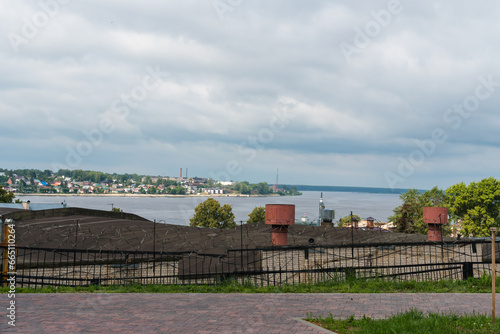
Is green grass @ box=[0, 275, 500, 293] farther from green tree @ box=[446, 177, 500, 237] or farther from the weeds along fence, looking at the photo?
green tree @ box=[446, 177, 500, 237]

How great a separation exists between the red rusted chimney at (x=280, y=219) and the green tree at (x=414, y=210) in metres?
34.8

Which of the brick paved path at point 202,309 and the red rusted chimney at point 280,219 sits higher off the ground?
the red rusted chimney at point 280,219

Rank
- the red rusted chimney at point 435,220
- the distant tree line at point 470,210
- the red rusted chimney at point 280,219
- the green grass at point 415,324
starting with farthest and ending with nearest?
the distant tree line at point 470,210 < the red rusted chimney at point 435,220 < the red rusted chimney at point 280,219 < the green grass at point 415,324

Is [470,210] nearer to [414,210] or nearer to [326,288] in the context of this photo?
[414,210]

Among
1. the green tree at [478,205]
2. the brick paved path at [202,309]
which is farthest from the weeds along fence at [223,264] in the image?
the green tree at [478,205]

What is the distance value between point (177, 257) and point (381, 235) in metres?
12.3

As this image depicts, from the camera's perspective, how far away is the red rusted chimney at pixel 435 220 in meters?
22.2

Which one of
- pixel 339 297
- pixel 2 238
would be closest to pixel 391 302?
pixel 339 297

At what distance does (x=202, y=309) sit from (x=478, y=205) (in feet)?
184

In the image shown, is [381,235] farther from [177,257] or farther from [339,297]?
[339,297]

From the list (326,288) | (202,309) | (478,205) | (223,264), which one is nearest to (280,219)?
(223,264)

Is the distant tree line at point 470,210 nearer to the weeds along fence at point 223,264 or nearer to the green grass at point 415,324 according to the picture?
the weeds along fence at point 223,264

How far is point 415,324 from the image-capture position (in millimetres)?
7344

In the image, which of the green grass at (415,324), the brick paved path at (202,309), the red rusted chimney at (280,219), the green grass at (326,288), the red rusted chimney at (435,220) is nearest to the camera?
the green grass at (415,324)
